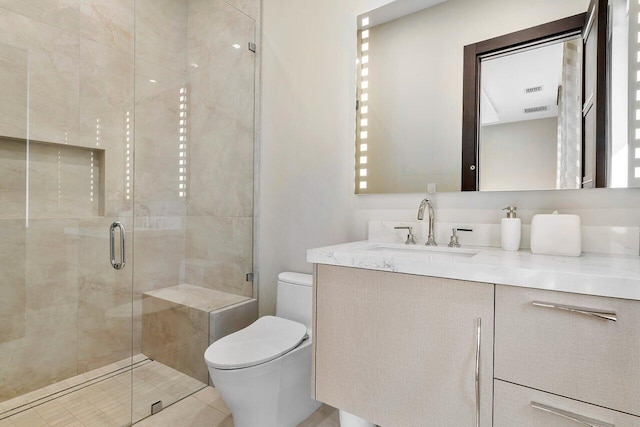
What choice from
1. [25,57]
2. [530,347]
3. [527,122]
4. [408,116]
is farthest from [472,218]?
[25,57]

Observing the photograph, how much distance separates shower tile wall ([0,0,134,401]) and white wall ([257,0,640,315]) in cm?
78

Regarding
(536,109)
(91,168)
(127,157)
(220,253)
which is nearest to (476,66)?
(536,109)

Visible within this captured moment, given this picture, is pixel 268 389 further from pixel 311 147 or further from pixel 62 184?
pixel 62 184

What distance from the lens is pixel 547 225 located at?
1092 mm

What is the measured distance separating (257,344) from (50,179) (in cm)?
141

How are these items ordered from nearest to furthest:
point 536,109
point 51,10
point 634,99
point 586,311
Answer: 1. point 586,311
2. point 634,99
3. point 536,109
4. point 51,10

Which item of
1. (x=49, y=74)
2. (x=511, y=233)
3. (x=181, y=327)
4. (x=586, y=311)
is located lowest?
(x=181, y=327)

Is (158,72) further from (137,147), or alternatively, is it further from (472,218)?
(472,218)

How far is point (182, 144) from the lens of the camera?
1880 millimetres

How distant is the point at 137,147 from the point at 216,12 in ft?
3.34

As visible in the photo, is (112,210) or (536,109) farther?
(112,210)

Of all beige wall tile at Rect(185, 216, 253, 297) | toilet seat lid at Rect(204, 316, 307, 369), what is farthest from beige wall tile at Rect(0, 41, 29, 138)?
toilet seat lid at Rect(204, 316, 307, 369)

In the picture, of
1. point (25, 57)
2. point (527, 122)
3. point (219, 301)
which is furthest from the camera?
point (219, 301)

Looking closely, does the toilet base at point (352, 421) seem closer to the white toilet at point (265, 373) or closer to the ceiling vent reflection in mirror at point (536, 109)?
the white toilet at point (265, 373)
